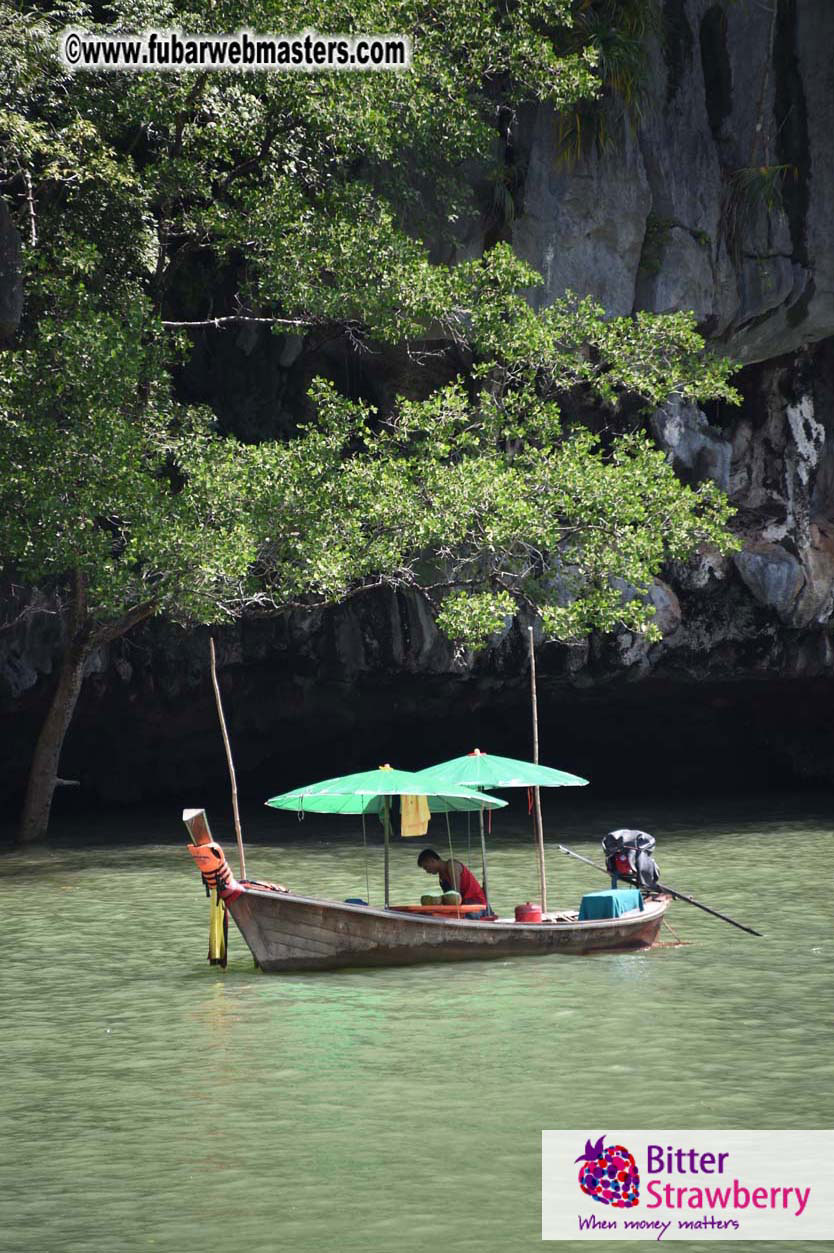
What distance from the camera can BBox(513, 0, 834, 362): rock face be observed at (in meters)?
26.2

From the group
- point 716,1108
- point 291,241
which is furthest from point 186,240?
point 716,1108

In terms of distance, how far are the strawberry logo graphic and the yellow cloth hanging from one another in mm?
6984

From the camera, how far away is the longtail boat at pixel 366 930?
1407 cm

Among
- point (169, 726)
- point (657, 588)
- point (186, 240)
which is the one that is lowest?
point (169, 726)

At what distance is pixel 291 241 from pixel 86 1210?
53.0 ft

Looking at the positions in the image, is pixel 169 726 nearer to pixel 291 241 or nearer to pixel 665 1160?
pixel 291 241

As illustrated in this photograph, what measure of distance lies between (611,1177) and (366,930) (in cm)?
594

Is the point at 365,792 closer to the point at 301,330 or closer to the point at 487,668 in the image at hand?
the point at 301,330

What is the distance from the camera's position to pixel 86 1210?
8.70 meters

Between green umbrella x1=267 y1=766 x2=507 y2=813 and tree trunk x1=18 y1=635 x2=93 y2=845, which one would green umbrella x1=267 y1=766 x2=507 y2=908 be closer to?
green umbrella x1=267 y1=766 x2=507 y2=813

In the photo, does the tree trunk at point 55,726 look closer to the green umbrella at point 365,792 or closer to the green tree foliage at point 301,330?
the green tree foliage at point 301,330

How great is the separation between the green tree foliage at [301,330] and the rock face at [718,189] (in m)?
1.42

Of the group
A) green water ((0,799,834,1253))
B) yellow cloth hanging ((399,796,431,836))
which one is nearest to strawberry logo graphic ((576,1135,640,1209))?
green water ((0,799,834,1253))

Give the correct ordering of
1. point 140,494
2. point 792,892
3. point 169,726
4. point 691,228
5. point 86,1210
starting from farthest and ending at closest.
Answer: point 169,726
point 691,228
point 140,494
point 792,892
point 86,1210
